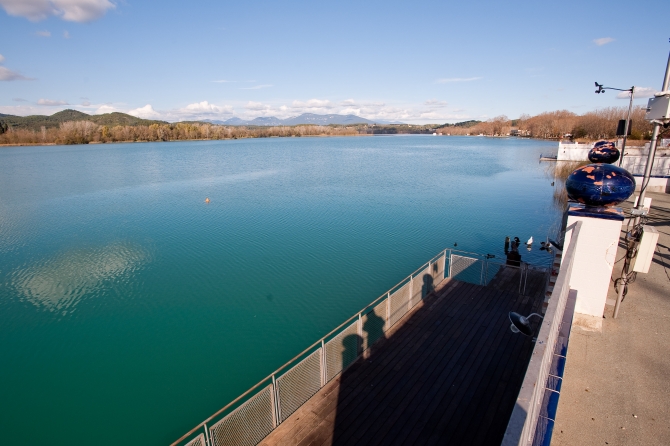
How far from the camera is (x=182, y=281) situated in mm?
20719

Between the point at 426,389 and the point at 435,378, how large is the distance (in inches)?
20.9

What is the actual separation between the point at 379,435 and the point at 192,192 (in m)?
43.8

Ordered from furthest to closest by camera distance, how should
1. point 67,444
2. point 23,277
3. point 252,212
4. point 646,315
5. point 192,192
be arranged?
point 192,192 < point 252,212 < point 23,277 < point 67,444 < point 646,315

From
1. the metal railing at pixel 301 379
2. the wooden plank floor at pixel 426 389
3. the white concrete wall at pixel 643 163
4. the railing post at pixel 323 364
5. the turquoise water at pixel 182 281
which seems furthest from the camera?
the white concrete wall at pixel 643 163

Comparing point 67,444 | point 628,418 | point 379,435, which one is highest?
point 628,418

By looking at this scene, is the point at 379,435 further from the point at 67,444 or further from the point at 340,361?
the point at 67,444

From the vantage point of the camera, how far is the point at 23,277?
852 inches

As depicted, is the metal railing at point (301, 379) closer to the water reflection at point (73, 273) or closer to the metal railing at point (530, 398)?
the metal railing at point (530, 398)

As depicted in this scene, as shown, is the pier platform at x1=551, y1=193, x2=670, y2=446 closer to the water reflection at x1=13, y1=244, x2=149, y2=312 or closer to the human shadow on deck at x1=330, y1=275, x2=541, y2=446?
the human shadow on deck at x1=330, y1=275, x2=541, y2=446

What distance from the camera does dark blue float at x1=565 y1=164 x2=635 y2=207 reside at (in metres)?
8.07

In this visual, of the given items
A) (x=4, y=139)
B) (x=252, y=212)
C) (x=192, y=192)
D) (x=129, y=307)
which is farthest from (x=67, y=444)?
(x=4, y=139)

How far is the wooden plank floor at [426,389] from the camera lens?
310 inches

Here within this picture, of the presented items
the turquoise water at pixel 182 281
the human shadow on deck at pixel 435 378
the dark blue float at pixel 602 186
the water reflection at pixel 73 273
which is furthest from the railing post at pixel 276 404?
the water reflection at pixel 73 273

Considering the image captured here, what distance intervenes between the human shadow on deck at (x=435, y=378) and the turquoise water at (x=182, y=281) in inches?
203
